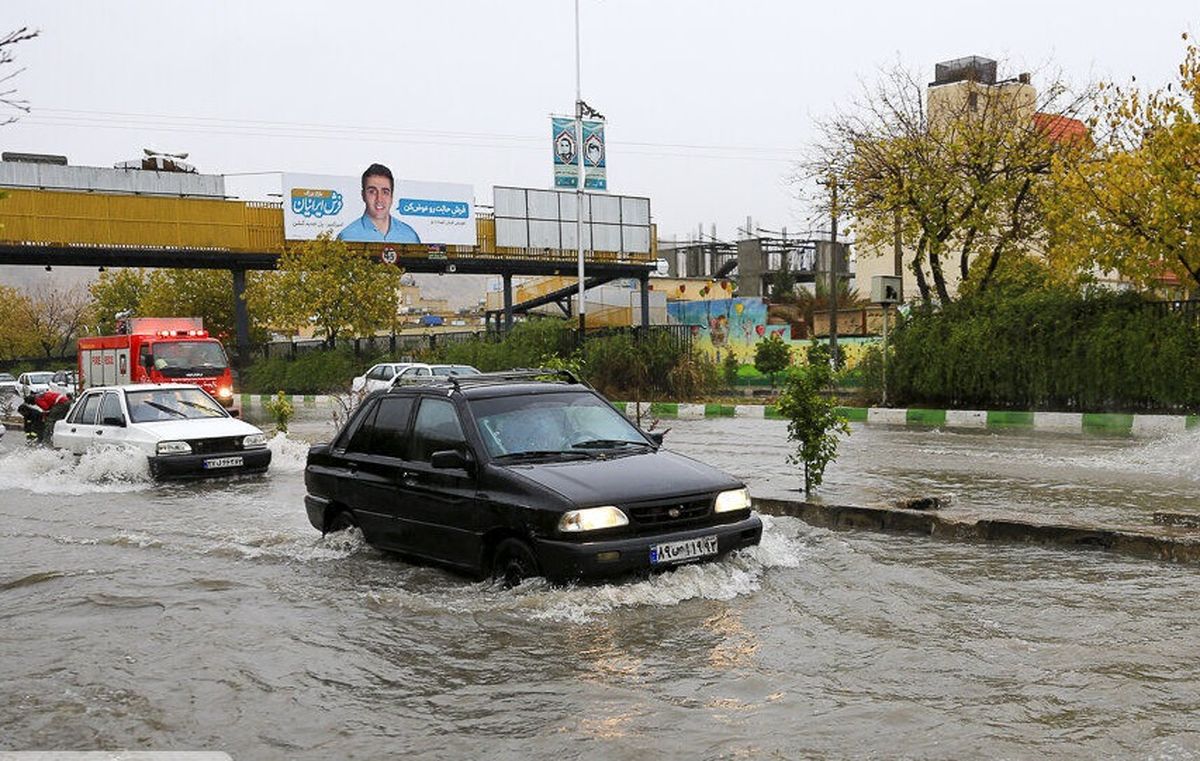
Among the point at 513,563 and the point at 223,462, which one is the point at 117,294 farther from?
the point at 513,563

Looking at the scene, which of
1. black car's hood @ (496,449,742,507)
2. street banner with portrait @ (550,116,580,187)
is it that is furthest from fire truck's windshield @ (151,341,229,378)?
black car's hood @ (496,449,742,507)

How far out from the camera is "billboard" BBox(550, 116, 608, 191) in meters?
31.0

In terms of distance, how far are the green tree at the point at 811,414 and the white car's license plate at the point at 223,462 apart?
7.89m

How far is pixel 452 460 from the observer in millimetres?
7879

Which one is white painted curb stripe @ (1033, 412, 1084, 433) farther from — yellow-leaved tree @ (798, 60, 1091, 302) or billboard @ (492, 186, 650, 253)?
billboard @ (492, 186, 650, 253)

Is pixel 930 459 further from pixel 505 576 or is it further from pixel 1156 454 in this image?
pixel 505 576

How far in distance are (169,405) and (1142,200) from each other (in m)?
16.1

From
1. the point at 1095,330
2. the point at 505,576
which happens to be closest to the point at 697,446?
the point at 1095,330

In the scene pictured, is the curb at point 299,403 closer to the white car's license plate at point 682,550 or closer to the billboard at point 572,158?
the billboard at point 572,158

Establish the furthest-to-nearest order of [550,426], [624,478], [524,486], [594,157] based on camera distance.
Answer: [594,157] < [550,426] < [624,478] < [524,486]

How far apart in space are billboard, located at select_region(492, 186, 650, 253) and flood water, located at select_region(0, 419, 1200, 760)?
40.6 metres

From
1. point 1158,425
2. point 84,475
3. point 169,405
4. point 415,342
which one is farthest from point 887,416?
point 415,342

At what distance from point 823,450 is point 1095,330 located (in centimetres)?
1221

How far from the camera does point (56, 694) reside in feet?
20.0
